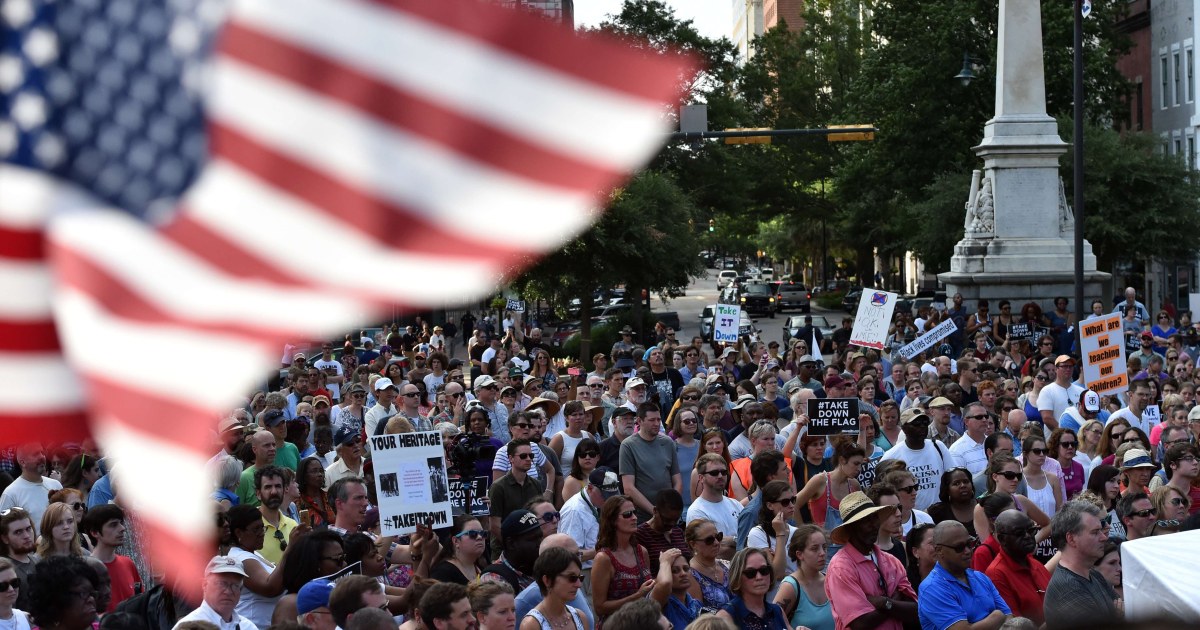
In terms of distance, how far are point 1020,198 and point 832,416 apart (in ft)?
69.5

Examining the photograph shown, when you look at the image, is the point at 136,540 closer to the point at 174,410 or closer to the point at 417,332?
the point at 174,410

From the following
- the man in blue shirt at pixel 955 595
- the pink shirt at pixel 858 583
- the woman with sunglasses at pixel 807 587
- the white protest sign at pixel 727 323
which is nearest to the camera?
the man in blue shirt at pixel 955 595

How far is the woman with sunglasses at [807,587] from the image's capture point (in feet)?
26.3

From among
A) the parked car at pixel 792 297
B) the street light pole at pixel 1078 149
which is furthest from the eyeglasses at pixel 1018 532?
the parked car at pixel 792 297

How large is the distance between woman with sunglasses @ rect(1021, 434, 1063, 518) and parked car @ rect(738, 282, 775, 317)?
55111 millimetres

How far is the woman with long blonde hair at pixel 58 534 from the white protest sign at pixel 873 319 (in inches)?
531

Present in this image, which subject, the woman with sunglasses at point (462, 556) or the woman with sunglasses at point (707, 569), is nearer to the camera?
the woman with sunglasses at point (707, 569)

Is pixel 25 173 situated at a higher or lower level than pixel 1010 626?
higher

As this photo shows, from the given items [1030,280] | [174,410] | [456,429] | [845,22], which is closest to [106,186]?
[174,410]

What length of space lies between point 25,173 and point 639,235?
87.2 ft

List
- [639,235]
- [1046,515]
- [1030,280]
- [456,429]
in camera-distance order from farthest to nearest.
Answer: [1030,280]
[639,235]
[456,429]
[1046,515]

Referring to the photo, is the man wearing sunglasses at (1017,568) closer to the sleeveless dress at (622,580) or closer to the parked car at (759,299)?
the sleeveless dress at (622,580)

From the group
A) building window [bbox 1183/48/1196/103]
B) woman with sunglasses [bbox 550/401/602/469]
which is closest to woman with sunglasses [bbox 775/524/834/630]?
woman with sunglasses [bbox 550/401/602/469]

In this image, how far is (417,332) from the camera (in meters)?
29.4
